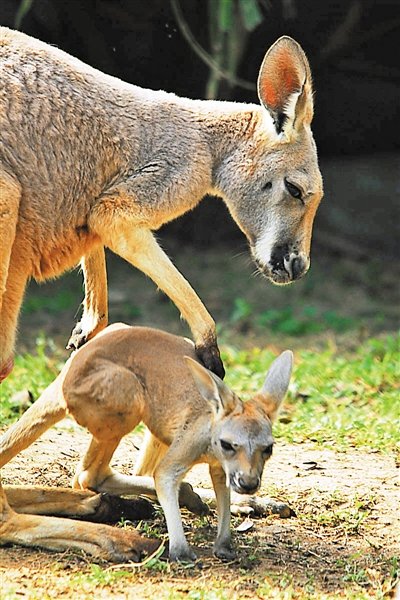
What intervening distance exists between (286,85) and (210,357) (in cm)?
132

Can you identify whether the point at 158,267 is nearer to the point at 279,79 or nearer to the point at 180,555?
the point at 279,79

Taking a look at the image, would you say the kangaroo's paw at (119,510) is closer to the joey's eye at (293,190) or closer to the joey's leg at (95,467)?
the joey's leg at (95,467)

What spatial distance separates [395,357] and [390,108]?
481cm

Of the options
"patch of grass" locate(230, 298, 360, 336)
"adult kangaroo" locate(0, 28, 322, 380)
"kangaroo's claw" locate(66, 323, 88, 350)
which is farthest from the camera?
"patch of grass" locate(230, 298, 360, 336)

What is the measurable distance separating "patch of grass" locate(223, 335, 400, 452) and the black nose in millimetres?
1814

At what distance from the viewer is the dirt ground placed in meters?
3.91

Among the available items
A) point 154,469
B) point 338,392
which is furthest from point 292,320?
point 154,469

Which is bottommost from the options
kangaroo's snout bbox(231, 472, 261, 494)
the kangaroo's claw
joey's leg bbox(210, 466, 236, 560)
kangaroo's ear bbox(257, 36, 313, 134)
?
joey's leg bbox(210, 466, 236, 560)

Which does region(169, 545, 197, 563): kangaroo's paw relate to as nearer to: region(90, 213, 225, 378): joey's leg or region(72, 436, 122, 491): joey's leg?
region(72, 436, 122, 491): joey's leg

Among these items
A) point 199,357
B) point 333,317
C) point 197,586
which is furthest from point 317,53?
point 197,586

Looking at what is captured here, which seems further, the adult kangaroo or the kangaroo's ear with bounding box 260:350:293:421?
the adult kangaroo

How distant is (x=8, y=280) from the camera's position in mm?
4734

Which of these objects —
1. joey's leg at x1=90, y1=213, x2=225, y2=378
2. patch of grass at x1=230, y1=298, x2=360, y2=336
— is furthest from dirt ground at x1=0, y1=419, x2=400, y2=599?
patch of grass at x1=230, y1=298, x2=360, y2=336

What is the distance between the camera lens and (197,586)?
389cm
